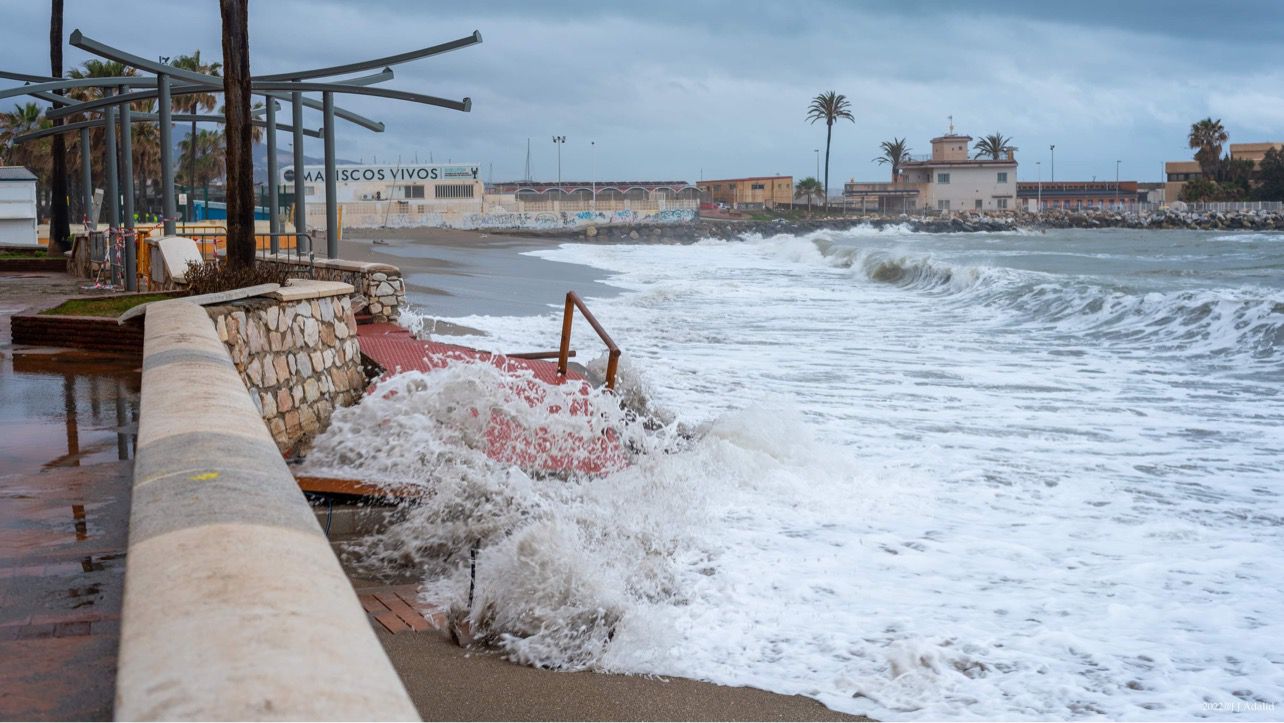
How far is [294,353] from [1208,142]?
134619 mm

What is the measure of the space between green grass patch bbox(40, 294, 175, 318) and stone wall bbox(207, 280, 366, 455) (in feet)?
11.3

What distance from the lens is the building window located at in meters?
86.8

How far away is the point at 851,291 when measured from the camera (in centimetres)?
3512

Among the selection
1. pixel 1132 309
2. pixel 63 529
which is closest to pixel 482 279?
pixel 1132 309

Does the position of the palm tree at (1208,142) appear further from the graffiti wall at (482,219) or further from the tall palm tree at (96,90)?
the tall palm tree at (96,90)

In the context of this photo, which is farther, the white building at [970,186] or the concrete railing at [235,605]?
the white building at [970,186]

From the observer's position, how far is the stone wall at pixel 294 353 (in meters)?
7.96

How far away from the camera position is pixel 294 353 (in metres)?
8.56

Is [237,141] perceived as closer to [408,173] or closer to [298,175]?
[298,175]

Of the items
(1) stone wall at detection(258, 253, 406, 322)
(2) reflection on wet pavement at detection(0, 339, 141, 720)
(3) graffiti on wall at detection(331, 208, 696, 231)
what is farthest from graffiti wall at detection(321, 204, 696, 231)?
(2) reflection on wet pavement at detection(0, 339, 141, 720)

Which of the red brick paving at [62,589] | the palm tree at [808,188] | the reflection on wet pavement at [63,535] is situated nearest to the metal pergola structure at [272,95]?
the reflection on wet pavement at [63,535]

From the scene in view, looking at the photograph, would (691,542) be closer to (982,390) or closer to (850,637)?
(850,637)

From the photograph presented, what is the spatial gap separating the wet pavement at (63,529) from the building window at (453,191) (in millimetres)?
77661

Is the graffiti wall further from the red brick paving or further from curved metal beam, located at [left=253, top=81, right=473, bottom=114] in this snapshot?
the red brick paving
